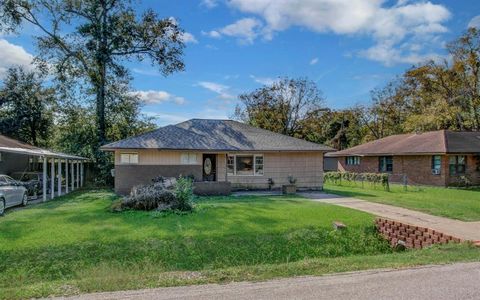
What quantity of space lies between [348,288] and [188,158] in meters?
15.2

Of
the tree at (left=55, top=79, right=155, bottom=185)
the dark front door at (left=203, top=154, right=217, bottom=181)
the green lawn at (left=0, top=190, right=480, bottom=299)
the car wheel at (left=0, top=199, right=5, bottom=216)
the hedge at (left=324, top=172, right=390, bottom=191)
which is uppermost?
the tree at (left=55, top=79, right=155, bottom=185)

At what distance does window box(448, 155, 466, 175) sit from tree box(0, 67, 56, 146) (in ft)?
102

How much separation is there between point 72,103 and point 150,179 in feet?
49.7

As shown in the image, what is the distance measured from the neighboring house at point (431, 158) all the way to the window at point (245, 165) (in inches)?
374

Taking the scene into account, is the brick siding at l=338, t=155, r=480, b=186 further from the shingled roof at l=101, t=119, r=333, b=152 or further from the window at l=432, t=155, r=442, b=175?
the shingled roof at l=101, t=119, r=333, b=152

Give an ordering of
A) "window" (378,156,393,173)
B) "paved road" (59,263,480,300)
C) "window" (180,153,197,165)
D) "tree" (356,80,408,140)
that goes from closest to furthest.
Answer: "paved road" (59,263,480,300) < "window" (180,153,197,165) < "window" (378,156,393,173) < "tree" (356,80,408,140)

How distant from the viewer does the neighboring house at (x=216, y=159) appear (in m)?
19.4

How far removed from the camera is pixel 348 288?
230 inches

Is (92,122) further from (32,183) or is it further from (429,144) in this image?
(429,144)

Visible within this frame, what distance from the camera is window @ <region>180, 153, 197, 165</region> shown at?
796 inches

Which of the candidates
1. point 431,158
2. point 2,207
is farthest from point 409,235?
point 431,158

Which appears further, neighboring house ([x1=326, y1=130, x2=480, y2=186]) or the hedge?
neighboring house ([x1=326, y1=130, x2=480, y2=186])

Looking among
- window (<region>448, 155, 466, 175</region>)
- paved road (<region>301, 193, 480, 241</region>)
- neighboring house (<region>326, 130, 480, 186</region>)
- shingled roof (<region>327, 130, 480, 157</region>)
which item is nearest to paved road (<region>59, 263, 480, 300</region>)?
paved road (<region>301, 193, 480, 241</region>)

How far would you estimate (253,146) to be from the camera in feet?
70.2
